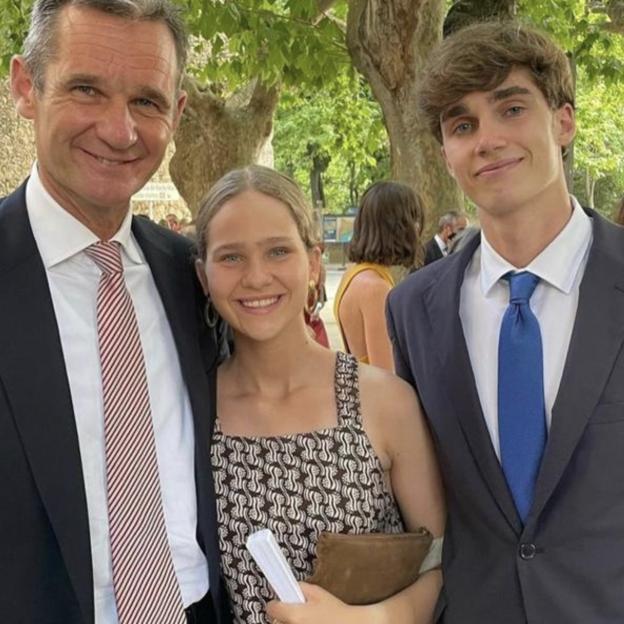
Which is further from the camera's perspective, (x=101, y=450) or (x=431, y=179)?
(x=431, y=179)

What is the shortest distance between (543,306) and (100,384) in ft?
3.45

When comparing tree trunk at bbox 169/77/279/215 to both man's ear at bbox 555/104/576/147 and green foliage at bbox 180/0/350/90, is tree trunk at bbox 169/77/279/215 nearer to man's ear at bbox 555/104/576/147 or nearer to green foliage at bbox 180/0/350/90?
green foliage at bbox 180/0/350/90

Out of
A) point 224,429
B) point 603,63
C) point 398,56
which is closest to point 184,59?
point 224,429

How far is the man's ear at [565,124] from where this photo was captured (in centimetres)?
227

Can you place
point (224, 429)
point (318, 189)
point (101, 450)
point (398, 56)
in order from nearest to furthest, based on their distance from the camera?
point (101, 450)
point (224, 429)
point (398, 56)
point (318, 189)

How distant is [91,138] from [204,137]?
781 centimetres

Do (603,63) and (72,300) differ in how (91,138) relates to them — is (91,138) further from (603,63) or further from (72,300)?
(603,63)

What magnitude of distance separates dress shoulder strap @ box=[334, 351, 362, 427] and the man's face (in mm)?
664

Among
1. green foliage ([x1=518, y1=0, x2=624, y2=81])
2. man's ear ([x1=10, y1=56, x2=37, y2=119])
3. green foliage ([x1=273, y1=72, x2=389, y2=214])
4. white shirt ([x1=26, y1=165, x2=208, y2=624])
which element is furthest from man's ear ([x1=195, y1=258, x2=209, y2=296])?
green foliage ([x1=273, y1=72, x2=389, y2=214])

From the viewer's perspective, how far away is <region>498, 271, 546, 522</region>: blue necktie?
1.96 metres

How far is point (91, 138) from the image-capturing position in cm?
194

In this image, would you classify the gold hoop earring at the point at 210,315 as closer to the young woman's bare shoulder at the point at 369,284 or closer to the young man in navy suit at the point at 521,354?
the young man in navy suit at the point at 521,354

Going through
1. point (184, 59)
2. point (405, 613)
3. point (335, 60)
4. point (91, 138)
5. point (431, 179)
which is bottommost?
point (405, 613)

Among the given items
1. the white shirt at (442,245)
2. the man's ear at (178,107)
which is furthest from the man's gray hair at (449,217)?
the man's ear at (178,107)
